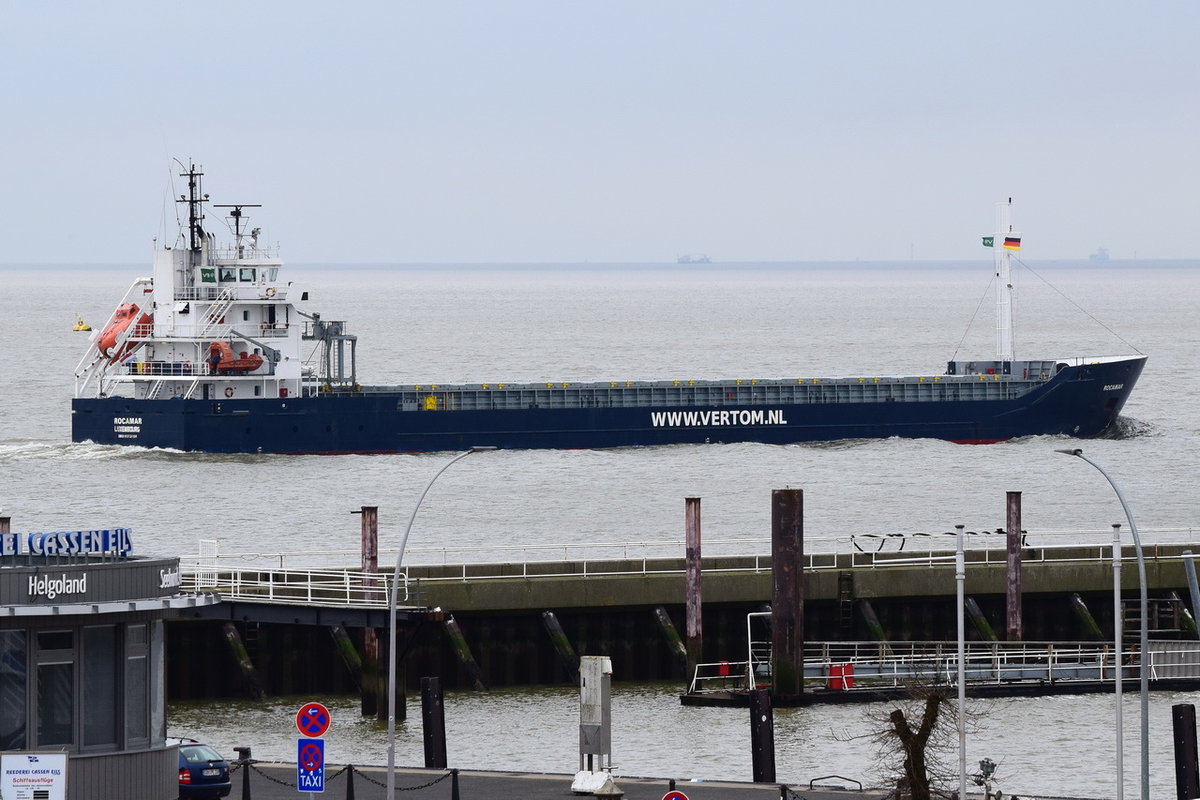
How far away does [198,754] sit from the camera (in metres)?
27.1

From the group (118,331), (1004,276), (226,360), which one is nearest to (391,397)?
(226,360)

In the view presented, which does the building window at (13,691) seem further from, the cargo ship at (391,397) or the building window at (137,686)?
the cargo ship at (391,397)

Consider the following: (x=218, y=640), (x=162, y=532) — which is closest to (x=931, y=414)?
(x=162, y=532)

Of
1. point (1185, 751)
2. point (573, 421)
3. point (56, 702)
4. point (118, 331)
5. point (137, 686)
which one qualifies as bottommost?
point (1185, 751)

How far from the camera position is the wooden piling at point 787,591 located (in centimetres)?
3666

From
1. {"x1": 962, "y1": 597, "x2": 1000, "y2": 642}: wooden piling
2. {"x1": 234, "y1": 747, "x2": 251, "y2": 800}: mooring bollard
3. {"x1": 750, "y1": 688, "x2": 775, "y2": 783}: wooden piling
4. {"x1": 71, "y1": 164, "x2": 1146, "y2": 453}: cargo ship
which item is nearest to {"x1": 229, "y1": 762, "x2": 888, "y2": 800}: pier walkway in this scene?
{"x1": 234, "y1": 747, "x2": 251, "y2": 800}: mooring bollard

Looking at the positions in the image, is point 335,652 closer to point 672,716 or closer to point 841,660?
point 672,716

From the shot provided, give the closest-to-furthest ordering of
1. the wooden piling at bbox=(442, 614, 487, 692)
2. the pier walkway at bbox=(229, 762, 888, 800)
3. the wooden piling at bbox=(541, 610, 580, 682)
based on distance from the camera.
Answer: the pier walkway at bbox=(229, 762, 888, 800) < the wooden piling at bbox=(442, 614, 487, 692) < the wooden piling at bbox=(541, 610, 580, 682)

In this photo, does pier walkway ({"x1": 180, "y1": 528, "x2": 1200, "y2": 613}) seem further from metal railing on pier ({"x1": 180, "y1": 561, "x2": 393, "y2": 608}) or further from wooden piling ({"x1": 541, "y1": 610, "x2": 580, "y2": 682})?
wooden piling ({"x1": 541, "y1": 610, "x2": 580, "y2": 682})

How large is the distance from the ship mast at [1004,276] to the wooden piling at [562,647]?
149 feet

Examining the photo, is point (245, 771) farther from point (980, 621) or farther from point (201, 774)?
point (980, 621)

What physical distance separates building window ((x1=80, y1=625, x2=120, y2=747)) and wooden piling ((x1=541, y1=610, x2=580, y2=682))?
16.6 meters

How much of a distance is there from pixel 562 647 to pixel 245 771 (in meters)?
13.0

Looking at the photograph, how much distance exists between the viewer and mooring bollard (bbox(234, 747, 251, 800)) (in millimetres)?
27000
